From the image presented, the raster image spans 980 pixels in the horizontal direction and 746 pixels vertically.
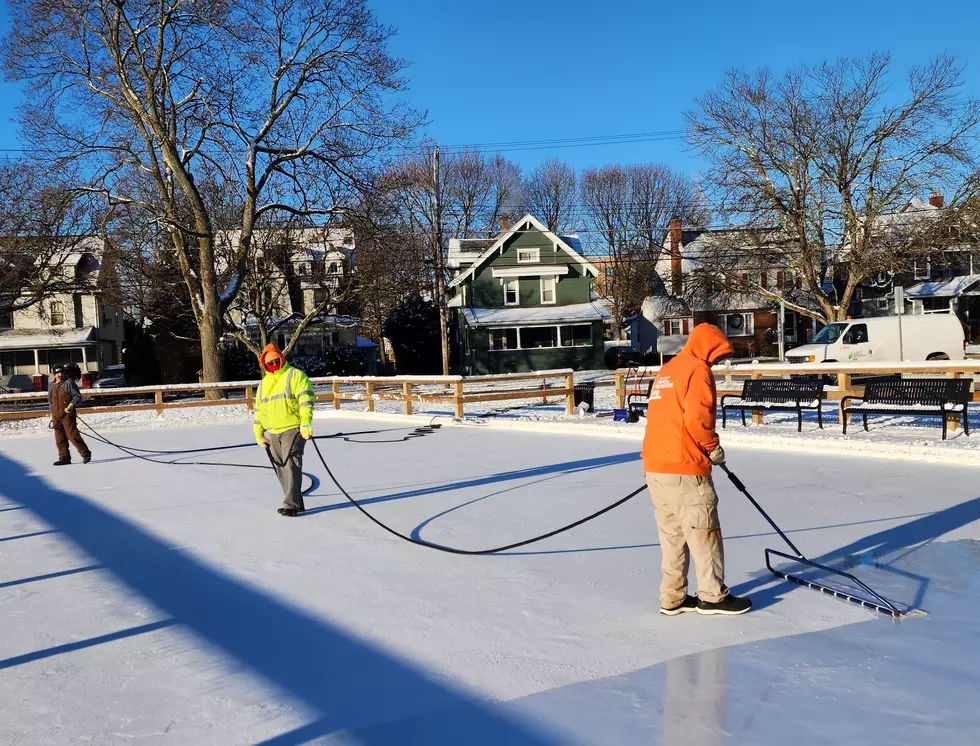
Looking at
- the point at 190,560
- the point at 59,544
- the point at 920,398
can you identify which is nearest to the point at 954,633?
the point at 190,560

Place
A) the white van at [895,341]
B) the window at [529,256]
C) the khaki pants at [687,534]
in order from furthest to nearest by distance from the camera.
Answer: the window at [529,256] < the white van at [895,341] < the khaki pants at [687,534]

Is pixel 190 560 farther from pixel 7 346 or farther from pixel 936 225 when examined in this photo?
pixel 7 346

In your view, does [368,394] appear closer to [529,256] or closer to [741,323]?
[529,256]

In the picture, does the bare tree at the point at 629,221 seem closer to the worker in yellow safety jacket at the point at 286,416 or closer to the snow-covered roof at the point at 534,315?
the snow-covered roof at the point at 534,315

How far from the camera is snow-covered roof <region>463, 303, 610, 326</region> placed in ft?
139

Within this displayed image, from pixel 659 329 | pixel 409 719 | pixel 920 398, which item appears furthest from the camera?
pixel 659 329

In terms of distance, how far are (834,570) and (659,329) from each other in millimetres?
50595

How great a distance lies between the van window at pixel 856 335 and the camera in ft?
81.4

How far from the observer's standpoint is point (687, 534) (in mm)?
4516

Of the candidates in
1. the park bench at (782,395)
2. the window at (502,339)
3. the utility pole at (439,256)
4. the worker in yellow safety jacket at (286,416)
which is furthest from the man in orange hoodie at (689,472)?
the window at (502,339)

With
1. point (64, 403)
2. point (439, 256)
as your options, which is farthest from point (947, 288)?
point (64, 403)

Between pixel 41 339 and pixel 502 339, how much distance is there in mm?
22976

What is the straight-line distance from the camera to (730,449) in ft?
37.4

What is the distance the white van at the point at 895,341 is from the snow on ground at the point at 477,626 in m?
16.9
